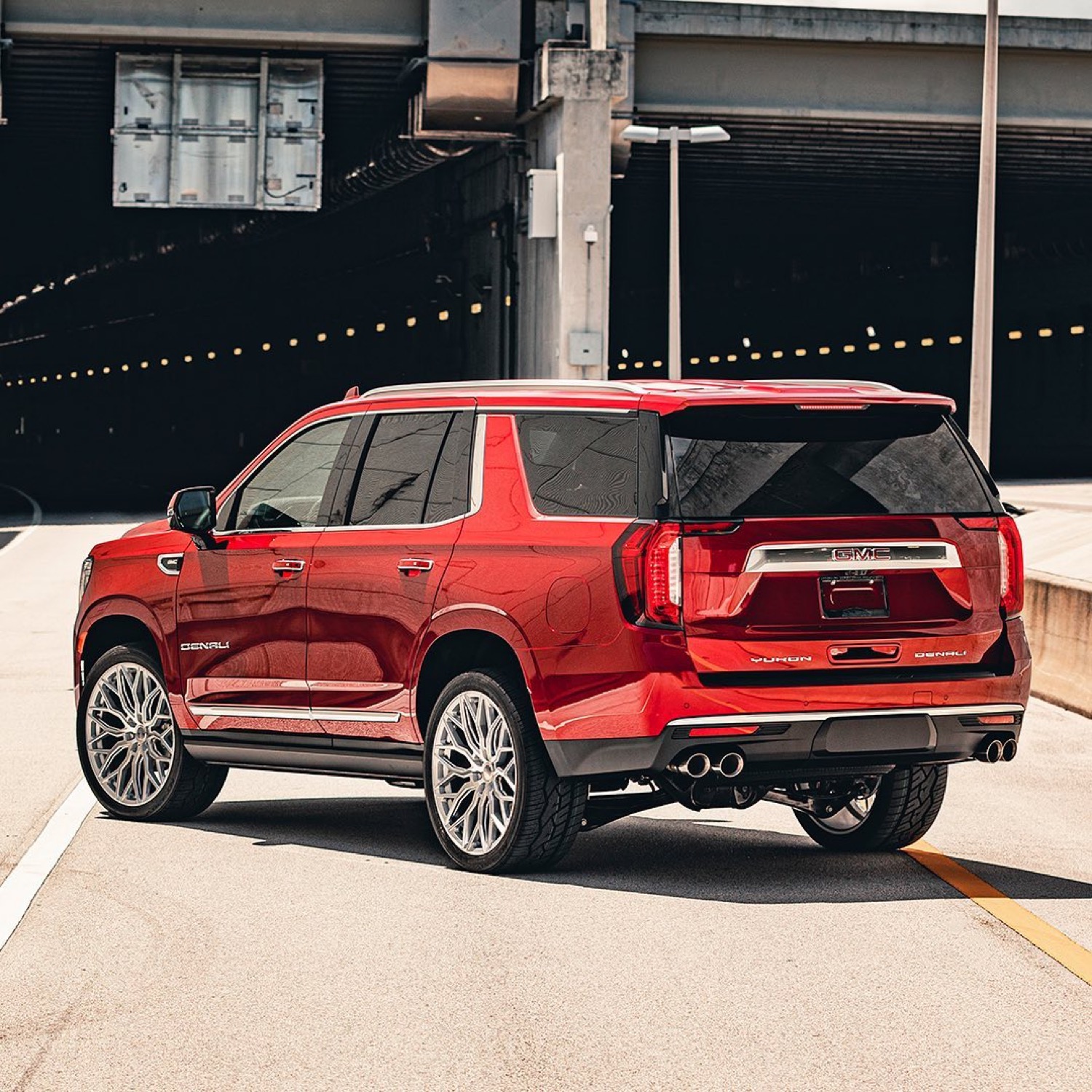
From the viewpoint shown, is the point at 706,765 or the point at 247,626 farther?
the point at 247,626

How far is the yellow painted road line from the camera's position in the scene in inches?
273

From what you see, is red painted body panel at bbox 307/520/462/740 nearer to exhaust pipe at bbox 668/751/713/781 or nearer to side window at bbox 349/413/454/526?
side window at bbox 349/413/454/526

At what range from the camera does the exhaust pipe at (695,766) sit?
7.81 m

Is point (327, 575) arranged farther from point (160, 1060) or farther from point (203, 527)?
A: point (160, 1060)

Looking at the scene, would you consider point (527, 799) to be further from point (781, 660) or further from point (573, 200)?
point (573, 200)

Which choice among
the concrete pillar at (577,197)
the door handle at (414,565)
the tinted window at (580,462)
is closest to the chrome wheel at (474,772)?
the door handle at (414,565)

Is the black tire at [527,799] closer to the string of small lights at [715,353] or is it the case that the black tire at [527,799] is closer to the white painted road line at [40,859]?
the white painted road line at [40,859]

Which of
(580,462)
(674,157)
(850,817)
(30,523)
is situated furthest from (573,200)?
(580,462)

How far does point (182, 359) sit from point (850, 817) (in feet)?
267

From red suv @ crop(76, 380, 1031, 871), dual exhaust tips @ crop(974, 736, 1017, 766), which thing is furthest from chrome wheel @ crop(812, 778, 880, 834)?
dual exhaust tips @ crop(974, 736, 1017, 766)

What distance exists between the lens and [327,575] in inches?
359

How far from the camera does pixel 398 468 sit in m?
9.16

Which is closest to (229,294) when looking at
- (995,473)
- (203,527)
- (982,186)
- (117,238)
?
(117,238)

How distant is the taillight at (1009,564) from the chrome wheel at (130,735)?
3.87m
